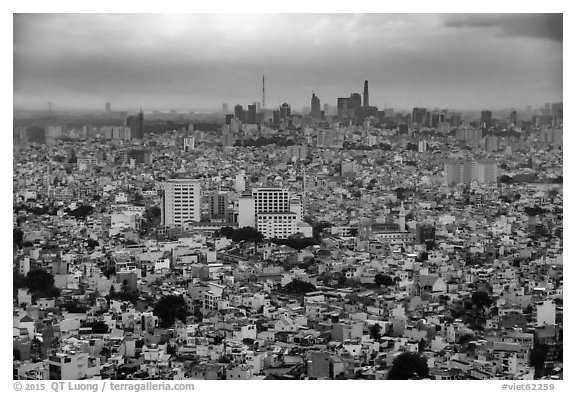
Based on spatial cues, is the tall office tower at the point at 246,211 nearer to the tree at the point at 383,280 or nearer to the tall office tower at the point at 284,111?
the tall office tower at the point at 284,111

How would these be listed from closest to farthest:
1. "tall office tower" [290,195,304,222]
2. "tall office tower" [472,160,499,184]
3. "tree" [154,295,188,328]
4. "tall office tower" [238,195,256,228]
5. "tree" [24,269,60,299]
Answer: "tree" [24,269,60,299] < "tree" [154,295,188,328] < "tall office tower" [238,195,256,228] < "tall office tower" [290,195,304,222] < "tall office tower" [472,160,499,184]

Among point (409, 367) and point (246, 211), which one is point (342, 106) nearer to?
point (246, 211)

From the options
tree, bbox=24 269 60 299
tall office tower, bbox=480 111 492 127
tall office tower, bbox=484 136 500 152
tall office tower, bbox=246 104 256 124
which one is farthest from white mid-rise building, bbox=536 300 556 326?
tall office tower, bbox=484 136 500 152

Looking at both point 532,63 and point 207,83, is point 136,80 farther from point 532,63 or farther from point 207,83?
point 532,63

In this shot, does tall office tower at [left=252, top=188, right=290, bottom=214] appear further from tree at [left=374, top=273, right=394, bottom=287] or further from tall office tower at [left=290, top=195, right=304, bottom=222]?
tree at [left=374, top=273, right=394, bottom=287]

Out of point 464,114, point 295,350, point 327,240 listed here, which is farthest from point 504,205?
point 295,350

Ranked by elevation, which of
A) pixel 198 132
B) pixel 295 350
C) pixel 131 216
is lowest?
pixel 295 350
